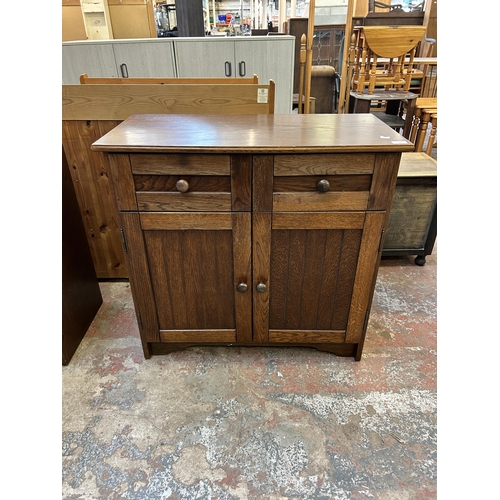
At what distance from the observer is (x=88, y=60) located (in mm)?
2547

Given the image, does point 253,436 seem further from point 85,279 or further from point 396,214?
point 396,214

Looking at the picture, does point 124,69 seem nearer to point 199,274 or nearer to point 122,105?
point 122,105

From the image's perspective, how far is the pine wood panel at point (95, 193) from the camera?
5.37 ft

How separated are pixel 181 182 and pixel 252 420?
2.98 feet

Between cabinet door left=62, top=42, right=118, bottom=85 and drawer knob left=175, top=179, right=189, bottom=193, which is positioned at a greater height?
cabinet door left=62, top=42, right=118, bottom=85

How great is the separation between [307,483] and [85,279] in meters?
1.32

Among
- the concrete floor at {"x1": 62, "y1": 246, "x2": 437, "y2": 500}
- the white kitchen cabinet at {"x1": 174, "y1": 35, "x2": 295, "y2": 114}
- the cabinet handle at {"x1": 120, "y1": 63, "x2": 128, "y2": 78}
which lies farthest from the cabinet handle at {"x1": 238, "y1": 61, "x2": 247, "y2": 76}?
the concrete floor at {"x1": 62, "y1": 246, "x2": 437, "y2": 500}

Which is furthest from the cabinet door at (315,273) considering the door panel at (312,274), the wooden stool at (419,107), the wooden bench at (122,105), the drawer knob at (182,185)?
the wooden stool at (419,107)

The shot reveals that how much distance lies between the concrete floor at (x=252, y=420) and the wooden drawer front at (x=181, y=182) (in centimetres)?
75

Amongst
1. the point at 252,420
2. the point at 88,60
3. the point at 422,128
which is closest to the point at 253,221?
the point at 252,420

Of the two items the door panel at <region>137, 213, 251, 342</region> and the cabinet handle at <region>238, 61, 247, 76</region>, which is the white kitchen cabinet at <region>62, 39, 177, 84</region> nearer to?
the cabinet handle at <region>238, 61, 247, 76</region>

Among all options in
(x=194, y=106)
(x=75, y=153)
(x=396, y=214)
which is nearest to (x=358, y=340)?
(x=396, y=214)

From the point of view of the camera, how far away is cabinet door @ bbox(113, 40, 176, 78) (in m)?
2.48

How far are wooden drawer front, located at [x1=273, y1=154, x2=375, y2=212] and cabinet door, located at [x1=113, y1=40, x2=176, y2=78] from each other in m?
1.95
